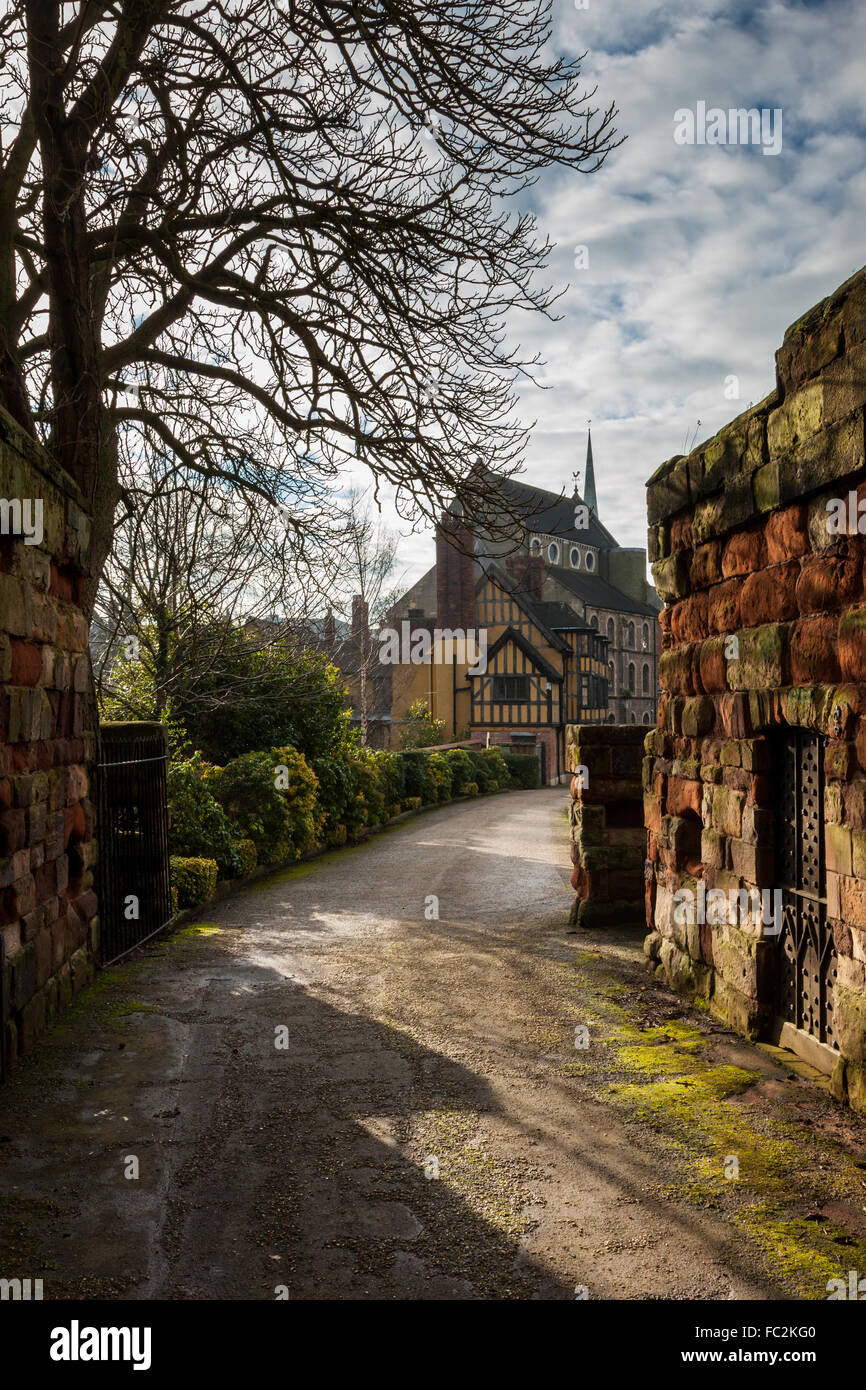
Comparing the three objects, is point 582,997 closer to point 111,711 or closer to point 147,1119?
point 147,1119

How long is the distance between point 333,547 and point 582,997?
5.89m

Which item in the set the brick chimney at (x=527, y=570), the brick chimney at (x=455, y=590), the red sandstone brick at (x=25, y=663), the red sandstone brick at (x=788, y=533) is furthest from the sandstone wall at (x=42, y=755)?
the brick chimney at (x=527, y=570)

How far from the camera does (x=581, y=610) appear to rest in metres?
50.0

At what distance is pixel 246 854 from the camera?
12.2 metres

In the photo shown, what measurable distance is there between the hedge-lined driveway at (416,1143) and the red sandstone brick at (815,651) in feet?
6.61

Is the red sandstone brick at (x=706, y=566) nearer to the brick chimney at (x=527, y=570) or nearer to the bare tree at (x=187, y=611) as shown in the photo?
the bare tree at (x=187, y=611)

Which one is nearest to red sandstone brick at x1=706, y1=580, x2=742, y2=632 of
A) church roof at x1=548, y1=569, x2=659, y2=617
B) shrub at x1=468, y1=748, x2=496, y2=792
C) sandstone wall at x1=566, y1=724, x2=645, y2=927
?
sandstone wall at x1=566, y1=724, x2=645, y2=927

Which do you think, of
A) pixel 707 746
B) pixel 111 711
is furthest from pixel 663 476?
pixel 111 711

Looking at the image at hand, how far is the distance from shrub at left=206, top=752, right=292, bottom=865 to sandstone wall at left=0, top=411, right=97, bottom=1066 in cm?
543

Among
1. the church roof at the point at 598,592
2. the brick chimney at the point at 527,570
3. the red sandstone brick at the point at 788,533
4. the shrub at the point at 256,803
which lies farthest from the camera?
the church roof at the point at 598,592

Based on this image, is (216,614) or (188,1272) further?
(216,614)

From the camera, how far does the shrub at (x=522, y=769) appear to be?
34938 millimetres

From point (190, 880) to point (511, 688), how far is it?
1171 inches

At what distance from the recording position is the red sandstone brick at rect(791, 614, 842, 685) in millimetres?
4805
